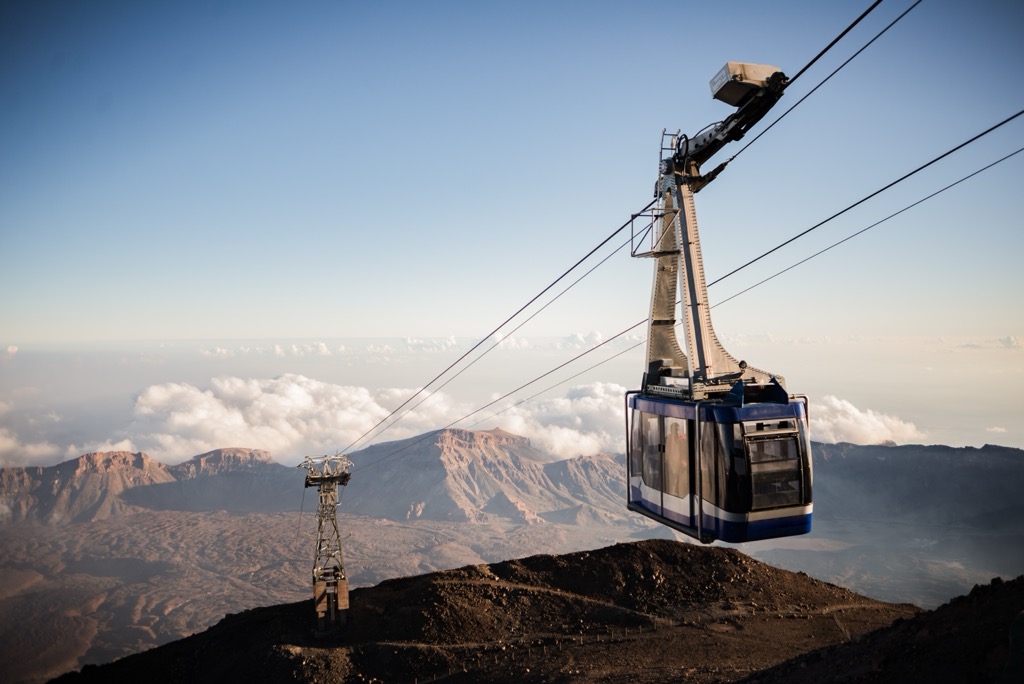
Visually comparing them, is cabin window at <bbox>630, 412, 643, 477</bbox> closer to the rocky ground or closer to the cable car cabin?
the cable car cabin

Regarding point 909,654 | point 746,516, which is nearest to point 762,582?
point 909,654

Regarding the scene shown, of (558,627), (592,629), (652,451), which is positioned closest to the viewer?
(652,451)

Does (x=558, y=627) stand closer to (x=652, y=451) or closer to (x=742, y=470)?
(x=652, y=451)

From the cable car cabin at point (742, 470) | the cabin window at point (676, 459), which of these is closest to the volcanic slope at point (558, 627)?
the cabin window at point (676, 459)

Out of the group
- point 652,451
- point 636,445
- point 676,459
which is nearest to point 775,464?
point 676,459

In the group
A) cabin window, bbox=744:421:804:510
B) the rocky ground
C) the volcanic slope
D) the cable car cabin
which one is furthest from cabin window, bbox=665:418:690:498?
the volcanic slope

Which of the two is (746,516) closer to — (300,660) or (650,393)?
(650,393)
